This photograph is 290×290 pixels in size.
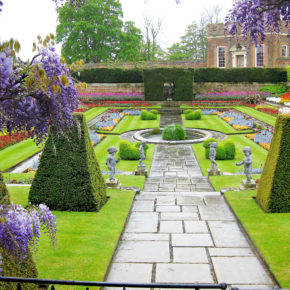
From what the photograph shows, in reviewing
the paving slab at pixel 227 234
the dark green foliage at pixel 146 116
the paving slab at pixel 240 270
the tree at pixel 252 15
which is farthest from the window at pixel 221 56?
the tree at pixel 252 15

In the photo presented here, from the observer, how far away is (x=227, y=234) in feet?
21.2

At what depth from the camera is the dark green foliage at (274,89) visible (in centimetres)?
3266

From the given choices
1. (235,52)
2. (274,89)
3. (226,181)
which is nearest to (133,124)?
(226,181)

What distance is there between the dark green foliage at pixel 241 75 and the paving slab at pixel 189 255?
29974 millimetres

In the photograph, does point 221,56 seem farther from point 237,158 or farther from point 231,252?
→ point 231,252

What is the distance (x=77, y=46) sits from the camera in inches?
1702

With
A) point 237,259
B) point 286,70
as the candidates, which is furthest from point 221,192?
point 286,70

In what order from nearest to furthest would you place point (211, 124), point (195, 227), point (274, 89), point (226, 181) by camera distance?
point (195, 227), point (226, 181), point (211, 124), point (274, 89)

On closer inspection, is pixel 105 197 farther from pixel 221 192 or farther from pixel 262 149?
pixel 262 149

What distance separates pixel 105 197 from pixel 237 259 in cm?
339

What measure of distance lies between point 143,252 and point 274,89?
99.3 feet

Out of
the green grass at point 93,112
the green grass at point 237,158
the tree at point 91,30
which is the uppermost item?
the tree at point 91,30

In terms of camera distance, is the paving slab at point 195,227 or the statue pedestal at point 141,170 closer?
the paving slab at point 195,227

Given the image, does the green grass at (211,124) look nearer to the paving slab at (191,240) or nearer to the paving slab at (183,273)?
the paving slab at (191,240)
